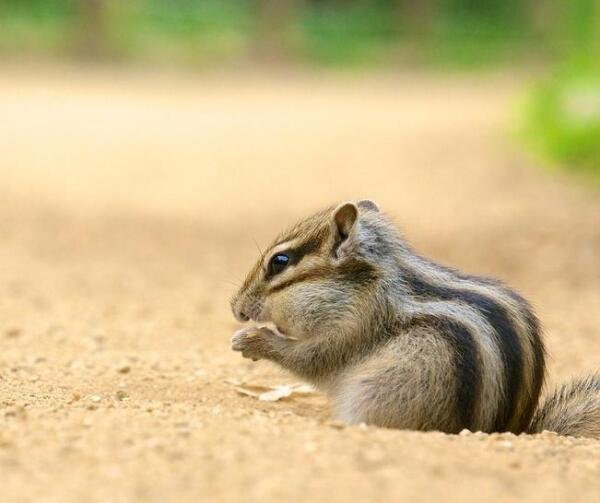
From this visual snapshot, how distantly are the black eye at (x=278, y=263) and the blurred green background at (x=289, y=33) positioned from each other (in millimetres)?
23935

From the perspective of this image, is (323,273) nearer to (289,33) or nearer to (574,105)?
(574,105)

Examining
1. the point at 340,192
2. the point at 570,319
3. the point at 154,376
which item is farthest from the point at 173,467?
the point at 340,192

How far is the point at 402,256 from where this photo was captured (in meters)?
5.34

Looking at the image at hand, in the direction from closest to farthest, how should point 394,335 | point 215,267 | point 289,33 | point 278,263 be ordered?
point 394,335
point 278,263
point 215,267
point 289,33

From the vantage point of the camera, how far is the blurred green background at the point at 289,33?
33750 millimetres

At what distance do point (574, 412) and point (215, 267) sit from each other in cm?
565


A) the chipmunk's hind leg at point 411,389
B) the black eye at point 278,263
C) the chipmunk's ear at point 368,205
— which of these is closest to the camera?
the chipmunk's hind leg at point 411,389

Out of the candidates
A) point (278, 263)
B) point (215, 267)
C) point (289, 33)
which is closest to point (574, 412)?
point (278, 263)

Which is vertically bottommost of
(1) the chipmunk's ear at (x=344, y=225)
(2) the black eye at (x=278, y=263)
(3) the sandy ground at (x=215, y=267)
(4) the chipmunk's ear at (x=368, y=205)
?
(3) the sandy ground at (x=215, y=267)

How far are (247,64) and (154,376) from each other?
Result: 28.8 metres

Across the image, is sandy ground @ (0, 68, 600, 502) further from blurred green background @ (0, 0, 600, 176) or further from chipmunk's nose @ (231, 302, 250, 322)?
blurred green background @ (0, 0, 600, 176)

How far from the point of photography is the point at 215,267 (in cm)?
1062

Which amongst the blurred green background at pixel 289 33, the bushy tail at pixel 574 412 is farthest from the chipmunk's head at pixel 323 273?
the blurred green background at pixel 289 33

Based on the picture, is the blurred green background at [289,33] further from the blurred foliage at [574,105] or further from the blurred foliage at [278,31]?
the blurred foliage at [574,105]
